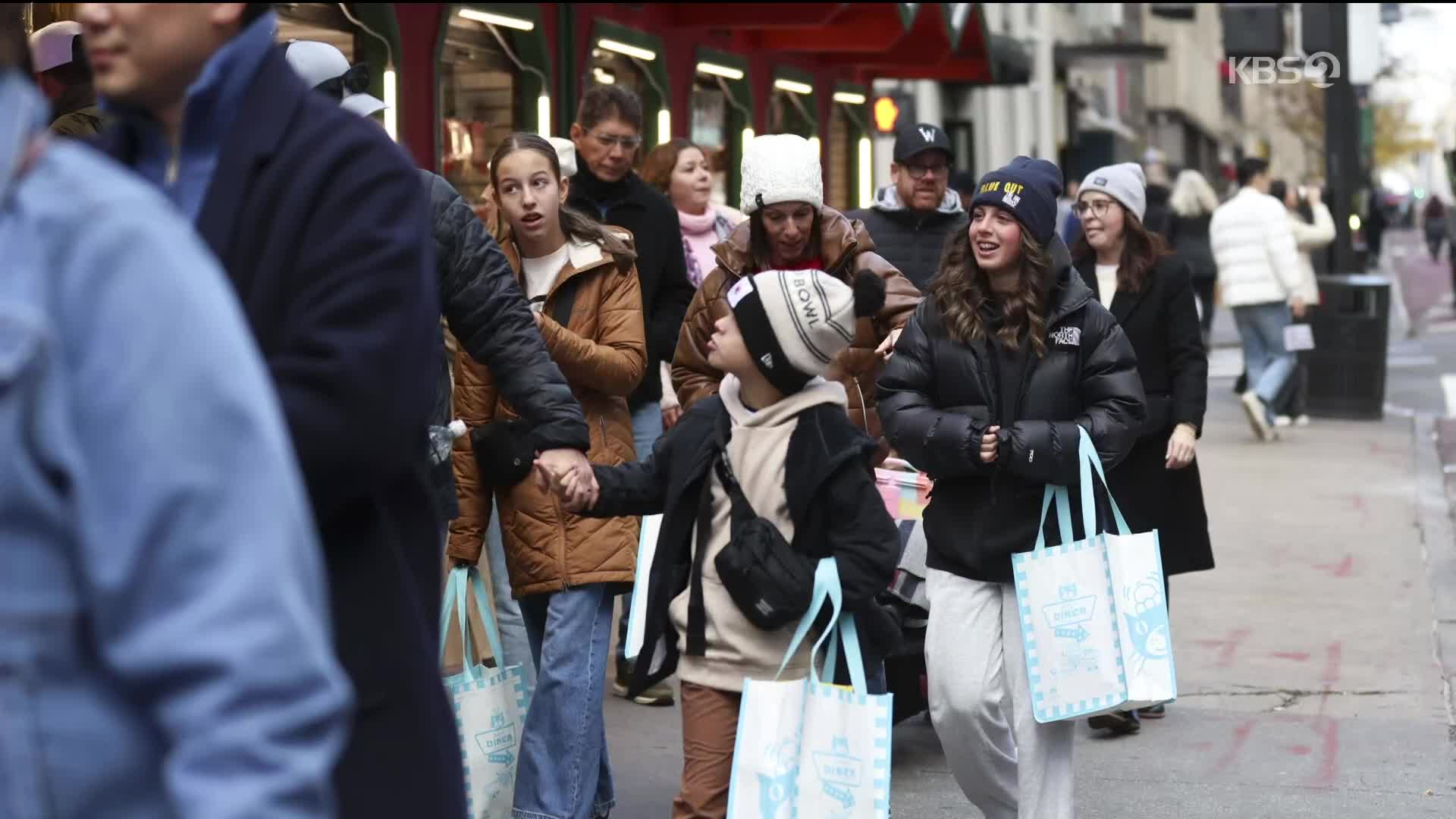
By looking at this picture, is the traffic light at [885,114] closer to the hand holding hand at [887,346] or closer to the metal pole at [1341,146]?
the metal pole at [1341,146]

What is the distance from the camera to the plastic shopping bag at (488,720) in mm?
4906

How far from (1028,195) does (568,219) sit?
1.22 m

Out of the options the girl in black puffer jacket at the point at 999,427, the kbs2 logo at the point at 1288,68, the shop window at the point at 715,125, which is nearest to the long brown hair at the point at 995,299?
the girl in black puffer jacket at the point at 999,427

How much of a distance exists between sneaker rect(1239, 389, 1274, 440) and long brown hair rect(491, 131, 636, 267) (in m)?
11.0

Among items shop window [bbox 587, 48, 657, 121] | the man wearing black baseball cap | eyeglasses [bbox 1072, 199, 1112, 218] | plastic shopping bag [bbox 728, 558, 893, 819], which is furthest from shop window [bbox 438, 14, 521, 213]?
plastic shopping bag [bbox 728, 558, 893, 819]

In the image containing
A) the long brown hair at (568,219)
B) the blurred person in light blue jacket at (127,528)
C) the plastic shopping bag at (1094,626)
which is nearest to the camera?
the blurred person in light blue jacket at (127,528)

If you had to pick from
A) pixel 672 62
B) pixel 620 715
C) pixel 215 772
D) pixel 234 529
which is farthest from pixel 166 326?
pixel 672 62

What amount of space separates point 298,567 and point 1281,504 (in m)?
11.7

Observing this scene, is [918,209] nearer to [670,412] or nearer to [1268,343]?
[670,412]

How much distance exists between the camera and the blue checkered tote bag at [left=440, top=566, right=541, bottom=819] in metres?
4.91

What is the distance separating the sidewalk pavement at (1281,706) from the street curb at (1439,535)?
4cm

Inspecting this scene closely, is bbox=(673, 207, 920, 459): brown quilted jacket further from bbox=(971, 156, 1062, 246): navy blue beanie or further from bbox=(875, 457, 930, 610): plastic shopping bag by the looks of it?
bbox=(971, 156, 1062, 246): navy blue beanie

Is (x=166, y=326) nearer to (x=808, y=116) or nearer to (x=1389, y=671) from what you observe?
(x=1389, y=671)

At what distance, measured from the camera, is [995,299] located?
18.0 feet
